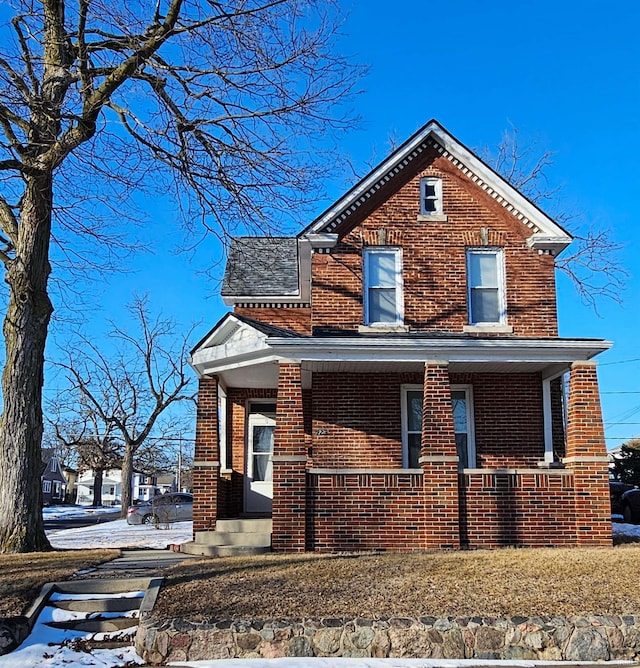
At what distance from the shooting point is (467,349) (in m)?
13.9

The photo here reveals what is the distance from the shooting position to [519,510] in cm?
1366

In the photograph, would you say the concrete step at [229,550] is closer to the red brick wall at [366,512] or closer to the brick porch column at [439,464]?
the red brick wall at [366,512]

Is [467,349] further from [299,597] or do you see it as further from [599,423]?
[299,597]

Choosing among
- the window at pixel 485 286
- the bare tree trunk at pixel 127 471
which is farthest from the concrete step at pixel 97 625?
the bare tree trunk at pixel 127 471

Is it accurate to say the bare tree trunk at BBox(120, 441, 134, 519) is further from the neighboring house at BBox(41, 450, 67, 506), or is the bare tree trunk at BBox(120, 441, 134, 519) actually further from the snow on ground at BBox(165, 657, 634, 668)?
the neighboring house at BBox(41, 450, 67, 506)

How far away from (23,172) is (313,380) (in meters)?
6.81

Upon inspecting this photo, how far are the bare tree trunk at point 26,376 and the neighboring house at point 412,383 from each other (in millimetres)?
3042

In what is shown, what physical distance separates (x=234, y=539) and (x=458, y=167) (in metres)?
9.13

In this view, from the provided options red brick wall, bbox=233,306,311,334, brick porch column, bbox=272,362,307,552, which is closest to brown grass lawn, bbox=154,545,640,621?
brick porch column, bbox=272,362,307,552

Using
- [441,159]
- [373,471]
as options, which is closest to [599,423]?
[373,471]

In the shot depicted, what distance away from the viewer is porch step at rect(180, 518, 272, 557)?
43.8 ft

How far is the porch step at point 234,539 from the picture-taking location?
13352 mm

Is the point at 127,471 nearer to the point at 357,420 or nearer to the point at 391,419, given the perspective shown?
the point at 357,420

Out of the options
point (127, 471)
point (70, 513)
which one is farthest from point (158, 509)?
point (70, 513)
